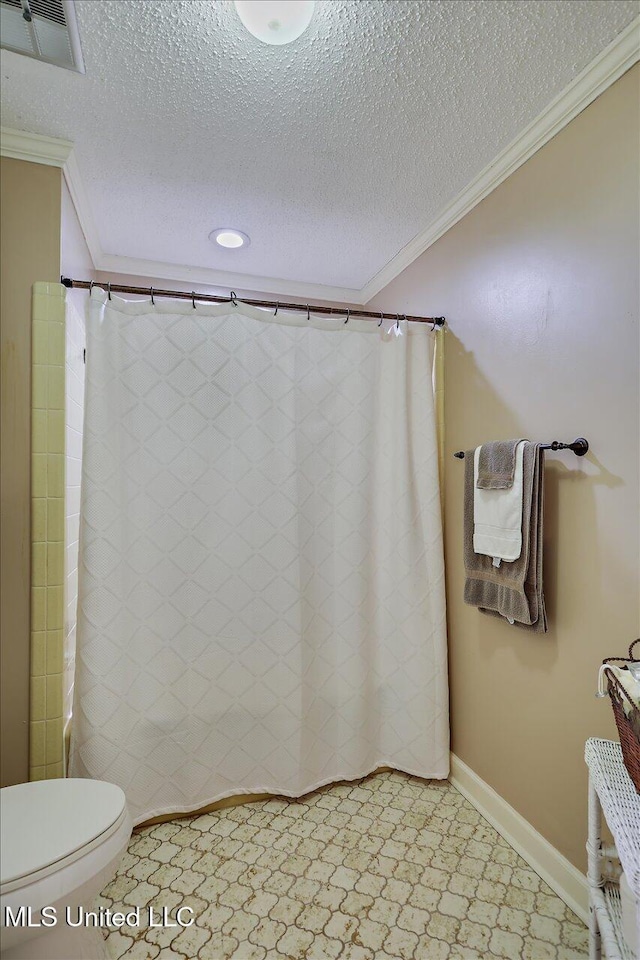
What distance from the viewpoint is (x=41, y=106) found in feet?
4.77

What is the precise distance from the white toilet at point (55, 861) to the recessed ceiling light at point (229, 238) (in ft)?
7.03

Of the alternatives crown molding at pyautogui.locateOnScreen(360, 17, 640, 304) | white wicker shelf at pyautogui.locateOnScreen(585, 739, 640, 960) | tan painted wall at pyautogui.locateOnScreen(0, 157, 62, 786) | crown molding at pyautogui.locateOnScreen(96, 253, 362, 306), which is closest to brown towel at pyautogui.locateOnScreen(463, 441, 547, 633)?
white wicker shelf at pyautogui.locateOnScreen(585, 739, 640, 960)

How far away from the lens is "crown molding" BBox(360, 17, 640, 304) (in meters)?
1.26

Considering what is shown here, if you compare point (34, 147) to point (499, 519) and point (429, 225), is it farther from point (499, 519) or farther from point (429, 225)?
point (499, 519)

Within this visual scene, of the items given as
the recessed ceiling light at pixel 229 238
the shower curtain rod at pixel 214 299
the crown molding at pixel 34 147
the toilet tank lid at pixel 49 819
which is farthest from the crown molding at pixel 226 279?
the toilet tank lid at pixel 49 819

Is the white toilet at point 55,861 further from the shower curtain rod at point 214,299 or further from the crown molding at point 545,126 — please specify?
the crown molding at point 545,126

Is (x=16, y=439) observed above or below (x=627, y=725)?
above

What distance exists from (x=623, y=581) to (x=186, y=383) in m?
1.55

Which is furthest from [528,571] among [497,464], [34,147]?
[34,147]

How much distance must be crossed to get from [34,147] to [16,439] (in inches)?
37.5

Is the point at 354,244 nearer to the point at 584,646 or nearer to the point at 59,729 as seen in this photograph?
the point at 584,646

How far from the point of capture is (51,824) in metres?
1.15

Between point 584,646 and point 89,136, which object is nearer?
point 584,646

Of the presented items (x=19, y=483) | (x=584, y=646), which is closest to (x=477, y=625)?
(x=584, y=646)
